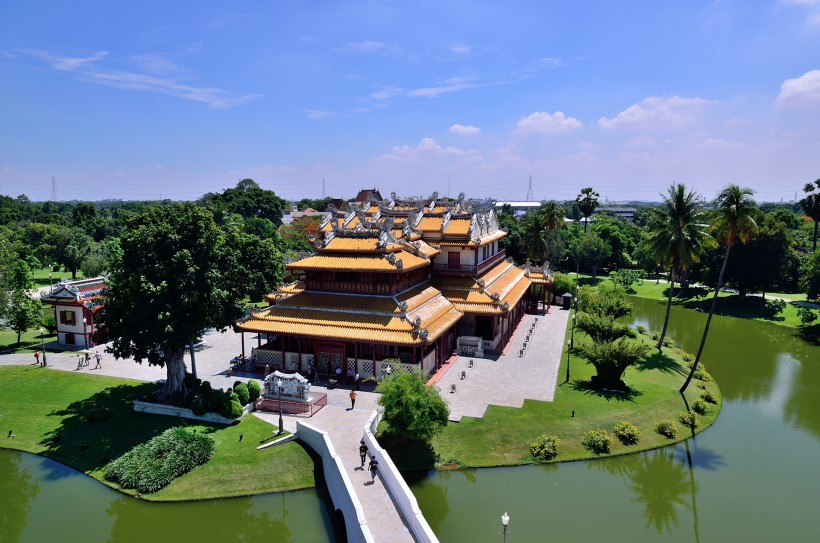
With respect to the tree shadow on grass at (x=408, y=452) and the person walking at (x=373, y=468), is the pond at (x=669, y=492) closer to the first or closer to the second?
the tree shadow on grass at (x=408, y=452)

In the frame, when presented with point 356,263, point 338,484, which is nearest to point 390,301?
point 356,263

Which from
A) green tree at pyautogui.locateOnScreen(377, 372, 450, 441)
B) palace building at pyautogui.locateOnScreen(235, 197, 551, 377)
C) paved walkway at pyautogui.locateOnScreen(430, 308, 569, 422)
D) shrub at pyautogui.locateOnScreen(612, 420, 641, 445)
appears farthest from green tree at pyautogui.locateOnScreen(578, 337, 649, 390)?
green tree at pyautogui.locateOnScreen(377, 372, 450, 441)

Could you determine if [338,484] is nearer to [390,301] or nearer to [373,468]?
[373,468]

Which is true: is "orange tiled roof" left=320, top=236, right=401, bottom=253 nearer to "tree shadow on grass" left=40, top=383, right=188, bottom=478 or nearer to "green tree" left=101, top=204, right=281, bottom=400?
"green tree" left=101, top=204, right=281, bottom=400

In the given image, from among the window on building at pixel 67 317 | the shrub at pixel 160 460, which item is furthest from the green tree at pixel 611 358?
the window on building at pixel 67 317

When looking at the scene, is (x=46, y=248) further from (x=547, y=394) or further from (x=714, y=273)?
(x=714, y=273)

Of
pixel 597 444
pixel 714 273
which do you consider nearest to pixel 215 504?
pixel 597 444
